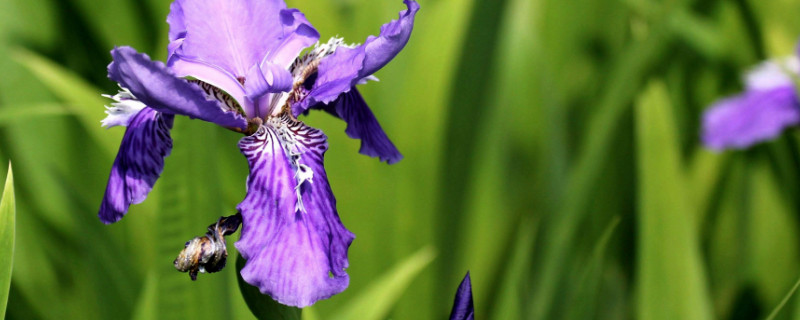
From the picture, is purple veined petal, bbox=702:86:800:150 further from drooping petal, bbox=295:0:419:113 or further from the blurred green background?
drooping petal, bbox=295:0:419:113

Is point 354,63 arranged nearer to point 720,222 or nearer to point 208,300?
point 208,300

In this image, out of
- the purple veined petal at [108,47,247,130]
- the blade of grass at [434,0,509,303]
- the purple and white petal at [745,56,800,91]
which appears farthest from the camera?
the purple and white petal at [745,56,800,91]

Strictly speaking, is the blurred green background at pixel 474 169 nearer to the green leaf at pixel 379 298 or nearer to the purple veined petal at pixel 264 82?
the green leaf at pixel 379 298

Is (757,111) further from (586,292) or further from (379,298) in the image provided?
(379,298)

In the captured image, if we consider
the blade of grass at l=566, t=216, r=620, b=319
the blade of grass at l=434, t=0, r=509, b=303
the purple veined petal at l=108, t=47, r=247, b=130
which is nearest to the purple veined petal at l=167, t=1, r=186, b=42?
the purple veined petal at l=108, t=47, r=247, b=130

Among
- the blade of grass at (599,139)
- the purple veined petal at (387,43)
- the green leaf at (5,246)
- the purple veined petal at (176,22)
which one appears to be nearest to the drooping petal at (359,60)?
the purple veined petal at (387,43)

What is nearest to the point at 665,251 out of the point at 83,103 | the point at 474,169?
the point at 474,169

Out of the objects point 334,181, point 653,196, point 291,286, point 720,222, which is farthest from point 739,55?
point 291,286
